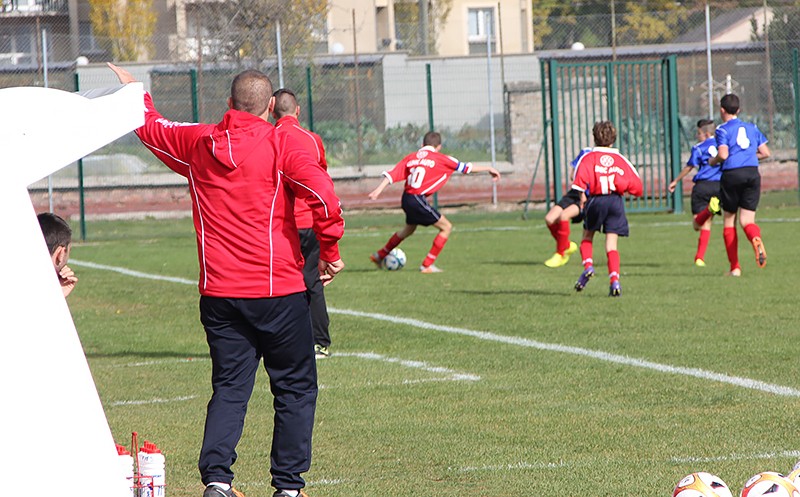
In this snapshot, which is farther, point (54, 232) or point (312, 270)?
point (312, 270)

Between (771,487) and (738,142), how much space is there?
11.1m

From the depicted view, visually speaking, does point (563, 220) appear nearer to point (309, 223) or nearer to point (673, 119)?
point (309, 223)

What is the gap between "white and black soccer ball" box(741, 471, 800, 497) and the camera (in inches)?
180

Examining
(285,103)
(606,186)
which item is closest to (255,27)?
(606,186)

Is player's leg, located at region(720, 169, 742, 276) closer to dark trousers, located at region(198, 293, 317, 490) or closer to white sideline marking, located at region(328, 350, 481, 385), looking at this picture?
white sideline marking, located at region(328, 350, 481, 385)

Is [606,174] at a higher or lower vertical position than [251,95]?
lower

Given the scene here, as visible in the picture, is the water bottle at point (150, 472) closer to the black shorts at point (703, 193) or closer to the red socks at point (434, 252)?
the red socks at point (434, 252)

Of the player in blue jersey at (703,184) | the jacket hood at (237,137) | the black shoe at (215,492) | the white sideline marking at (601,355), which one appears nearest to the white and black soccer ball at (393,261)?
the player in blue jersey at (703,184)

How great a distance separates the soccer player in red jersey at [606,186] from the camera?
1325 centimetres

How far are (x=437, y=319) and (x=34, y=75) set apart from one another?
50.9 ft

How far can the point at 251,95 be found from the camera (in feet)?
18.1

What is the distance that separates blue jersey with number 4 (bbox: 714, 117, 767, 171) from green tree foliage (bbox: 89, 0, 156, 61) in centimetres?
1674

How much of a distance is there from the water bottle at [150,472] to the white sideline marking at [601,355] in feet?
14.0

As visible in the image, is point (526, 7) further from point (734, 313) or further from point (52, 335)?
point (52, 335)
